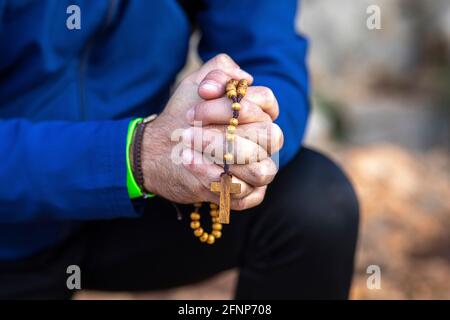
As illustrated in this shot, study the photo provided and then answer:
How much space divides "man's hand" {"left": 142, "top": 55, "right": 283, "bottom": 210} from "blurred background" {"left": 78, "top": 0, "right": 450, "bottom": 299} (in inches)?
55.1

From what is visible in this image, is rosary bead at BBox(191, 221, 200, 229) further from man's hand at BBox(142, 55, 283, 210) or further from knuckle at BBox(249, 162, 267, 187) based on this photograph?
knuckle at BBox(249, 162, 267, 187)

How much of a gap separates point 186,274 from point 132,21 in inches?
25.6

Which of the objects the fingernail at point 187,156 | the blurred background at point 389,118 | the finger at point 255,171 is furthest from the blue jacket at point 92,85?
the blurred background at point 389,118

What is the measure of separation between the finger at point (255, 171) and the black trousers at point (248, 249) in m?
0.30

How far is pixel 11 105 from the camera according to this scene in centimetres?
140

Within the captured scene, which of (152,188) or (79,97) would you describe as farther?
(79,97)

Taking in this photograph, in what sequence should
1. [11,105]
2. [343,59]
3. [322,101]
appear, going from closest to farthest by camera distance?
[11,105] < [322,101] < [343,59]

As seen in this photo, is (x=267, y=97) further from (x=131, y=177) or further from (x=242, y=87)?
(x=131, y=177)

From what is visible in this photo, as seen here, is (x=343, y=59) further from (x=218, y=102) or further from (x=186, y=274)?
(x=218, y=102)

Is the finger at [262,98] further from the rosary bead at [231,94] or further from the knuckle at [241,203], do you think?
the knuckle at [241,203]

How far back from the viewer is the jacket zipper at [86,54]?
139 centimetres

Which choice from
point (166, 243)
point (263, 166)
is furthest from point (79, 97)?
point (263, 166)

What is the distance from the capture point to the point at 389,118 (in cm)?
414

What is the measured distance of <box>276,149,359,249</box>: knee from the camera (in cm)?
141
